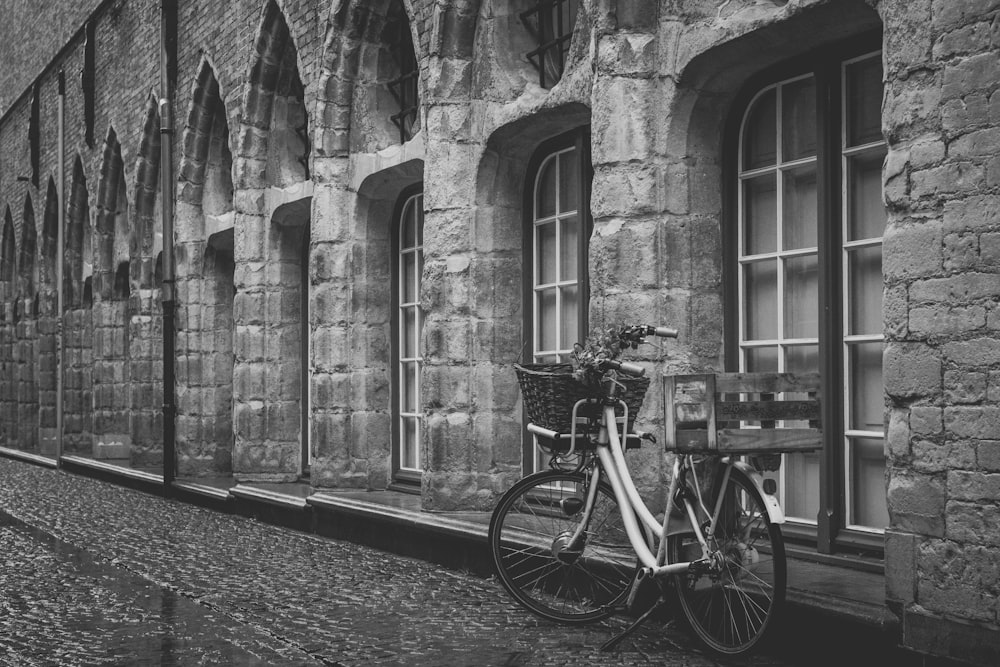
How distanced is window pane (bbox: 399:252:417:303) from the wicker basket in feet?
15.3

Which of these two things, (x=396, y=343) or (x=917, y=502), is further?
(x=396, y=343)

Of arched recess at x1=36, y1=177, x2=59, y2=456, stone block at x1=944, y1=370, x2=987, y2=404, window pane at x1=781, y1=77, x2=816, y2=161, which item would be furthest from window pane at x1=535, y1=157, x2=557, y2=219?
arched recess at x1=36, y1=177, x2=59, y2=456

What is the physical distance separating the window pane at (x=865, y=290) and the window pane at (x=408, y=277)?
4876 mm

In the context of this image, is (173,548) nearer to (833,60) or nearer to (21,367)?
(833,60)

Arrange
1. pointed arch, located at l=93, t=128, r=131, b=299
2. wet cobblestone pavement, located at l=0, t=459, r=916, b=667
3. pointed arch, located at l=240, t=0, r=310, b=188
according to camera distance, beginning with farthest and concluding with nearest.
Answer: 1. pointed arch, located at l=93, t=128, r=131, b=299
2. pointed arch, located at l=240, t=0, r=310, b=188
3. wet cobblestone pavement, located at l=0, t=459, r=916, b=667

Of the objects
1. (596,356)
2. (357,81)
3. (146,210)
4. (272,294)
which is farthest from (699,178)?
(146,210)

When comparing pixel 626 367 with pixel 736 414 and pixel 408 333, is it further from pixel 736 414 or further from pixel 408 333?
pixel 408 333

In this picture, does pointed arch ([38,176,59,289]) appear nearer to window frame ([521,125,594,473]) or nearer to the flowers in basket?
window frame ([521,125,594,473])

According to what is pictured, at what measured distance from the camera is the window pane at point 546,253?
8680 mm

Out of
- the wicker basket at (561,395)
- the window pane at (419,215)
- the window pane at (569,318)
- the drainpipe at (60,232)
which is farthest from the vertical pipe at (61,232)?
the wicker basket at (561,395)

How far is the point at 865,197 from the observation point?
612cm

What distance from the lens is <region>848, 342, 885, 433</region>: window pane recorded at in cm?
604

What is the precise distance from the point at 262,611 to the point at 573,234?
3.15 m

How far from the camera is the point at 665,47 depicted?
6.81m
